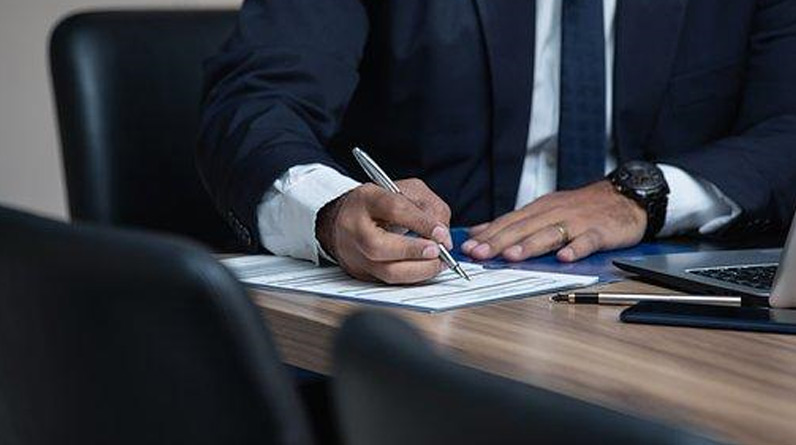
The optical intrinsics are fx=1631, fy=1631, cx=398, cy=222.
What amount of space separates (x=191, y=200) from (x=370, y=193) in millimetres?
790

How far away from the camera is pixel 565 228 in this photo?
1.57m

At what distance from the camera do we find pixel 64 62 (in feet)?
6.88

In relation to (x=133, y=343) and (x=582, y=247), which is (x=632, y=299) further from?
(x=133, y=343)

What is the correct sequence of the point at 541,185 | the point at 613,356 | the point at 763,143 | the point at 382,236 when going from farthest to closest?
the point at 541,185 → the point at 763,143 → the point at 382,236 → the point at 613,356

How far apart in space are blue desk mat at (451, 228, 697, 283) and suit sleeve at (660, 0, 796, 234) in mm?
136

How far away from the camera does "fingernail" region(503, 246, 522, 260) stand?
1513mm

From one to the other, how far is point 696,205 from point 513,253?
12.6 inches

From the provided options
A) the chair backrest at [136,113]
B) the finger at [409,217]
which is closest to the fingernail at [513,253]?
the finger at [409,217]

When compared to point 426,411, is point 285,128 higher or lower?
lower

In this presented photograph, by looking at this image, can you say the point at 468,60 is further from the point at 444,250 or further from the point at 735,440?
the point at 735,440

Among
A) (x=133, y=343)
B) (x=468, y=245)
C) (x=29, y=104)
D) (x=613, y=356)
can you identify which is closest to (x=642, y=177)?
(x=468, y=245)

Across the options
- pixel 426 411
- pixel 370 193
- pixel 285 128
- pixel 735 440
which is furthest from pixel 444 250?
pixel 426 411

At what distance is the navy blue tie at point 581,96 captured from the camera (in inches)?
74.1

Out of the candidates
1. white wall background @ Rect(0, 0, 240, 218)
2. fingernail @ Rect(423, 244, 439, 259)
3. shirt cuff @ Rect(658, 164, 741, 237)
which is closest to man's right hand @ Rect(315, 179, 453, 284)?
fingernail @ Rect(423, 244, 439, 259)
